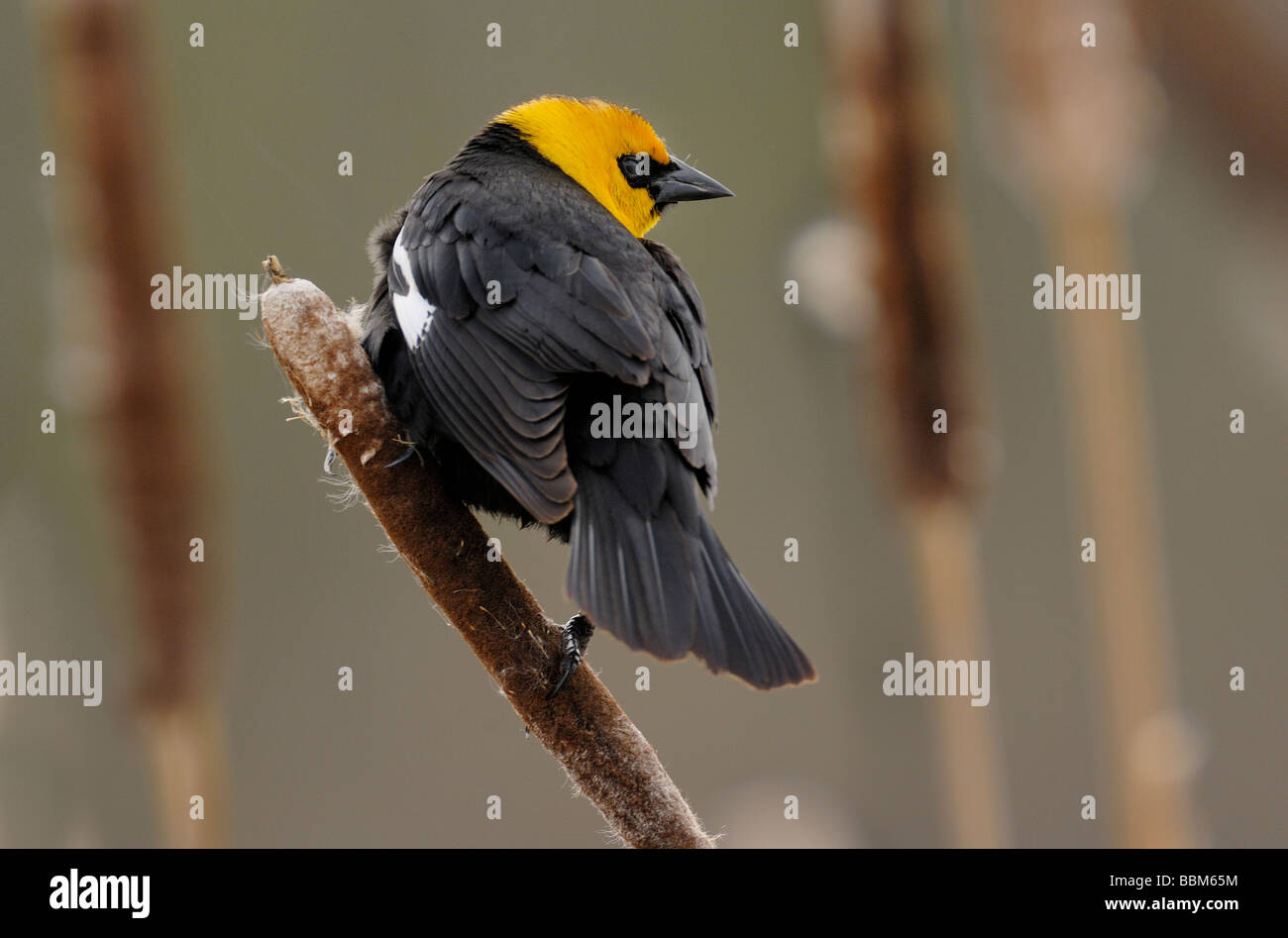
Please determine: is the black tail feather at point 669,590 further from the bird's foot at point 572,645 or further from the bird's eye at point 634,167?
the bird's eye at point 634,167

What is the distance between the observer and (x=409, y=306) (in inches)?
82.0

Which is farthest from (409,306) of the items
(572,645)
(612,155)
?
(612,155)

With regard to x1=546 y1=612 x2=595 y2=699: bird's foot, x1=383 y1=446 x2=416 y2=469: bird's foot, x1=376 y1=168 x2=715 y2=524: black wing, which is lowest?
x1=546 y1=612 x2=595 y2=699: bird's foot

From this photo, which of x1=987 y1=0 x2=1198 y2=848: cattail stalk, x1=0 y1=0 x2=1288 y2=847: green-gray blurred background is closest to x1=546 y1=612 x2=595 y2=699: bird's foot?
x1=987 y1=0 x2=1198 y2=848: cattail stalk

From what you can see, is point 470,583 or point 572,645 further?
point 572,645

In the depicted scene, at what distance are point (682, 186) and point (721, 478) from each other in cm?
151

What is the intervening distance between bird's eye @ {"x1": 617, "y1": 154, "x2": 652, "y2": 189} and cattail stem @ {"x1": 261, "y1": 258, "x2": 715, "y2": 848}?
1.01 meters

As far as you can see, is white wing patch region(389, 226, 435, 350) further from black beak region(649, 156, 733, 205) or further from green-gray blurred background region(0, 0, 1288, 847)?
green-gray blurred background region(0, 0, 1288, 847)

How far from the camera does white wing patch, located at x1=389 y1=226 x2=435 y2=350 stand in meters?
2.03

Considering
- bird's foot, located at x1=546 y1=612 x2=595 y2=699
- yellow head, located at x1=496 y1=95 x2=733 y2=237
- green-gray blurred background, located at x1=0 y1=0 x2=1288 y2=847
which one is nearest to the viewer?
bird's foot, located at x1=546 y1=612 x2=595 y2=699

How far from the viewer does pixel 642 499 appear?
6.17 feet

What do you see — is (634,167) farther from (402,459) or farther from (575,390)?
(402,459)

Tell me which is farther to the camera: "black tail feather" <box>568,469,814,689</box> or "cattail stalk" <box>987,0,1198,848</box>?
"cattail stalk" <box>987,0,1198,848</box>

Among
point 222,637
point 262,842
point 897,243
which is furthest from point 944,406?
point 262,842
